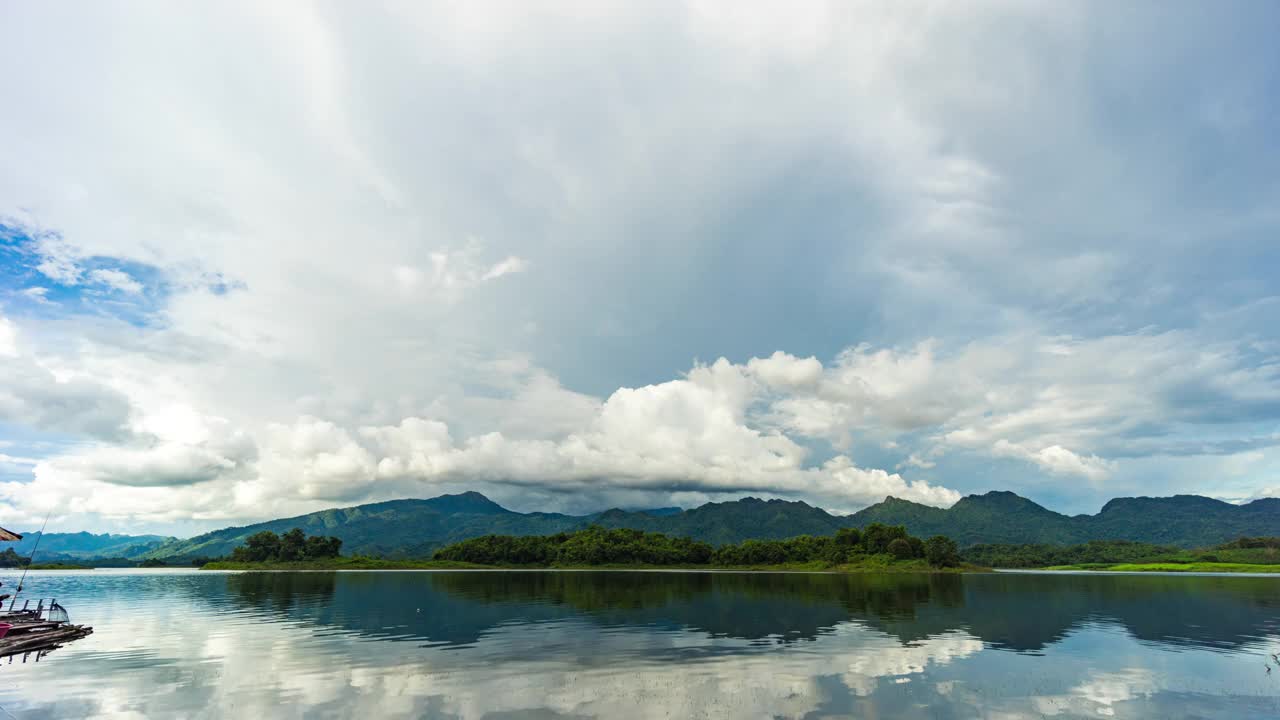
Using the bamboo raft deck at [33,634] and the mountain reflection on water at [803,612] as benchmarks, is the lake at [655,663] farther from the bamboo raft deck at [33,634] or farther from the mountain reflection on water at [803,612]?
the bamboo raft deck at [33,634]

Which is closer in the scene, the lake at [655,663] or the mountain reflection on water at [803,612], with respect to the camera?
the lake at [655,663]

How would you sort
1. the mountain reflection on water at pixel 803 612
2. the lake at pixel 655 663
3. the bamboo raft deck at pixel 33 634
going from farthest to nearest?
1. the mountain reflection on water at pixel 803 612
2. the bamboo raft deck at pixel 33 634
3. the lake at pixel 655 663

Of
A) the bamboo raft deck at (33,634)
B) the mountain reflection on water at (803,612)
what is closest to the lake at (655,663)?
the mountain reflection on water at (803,612)

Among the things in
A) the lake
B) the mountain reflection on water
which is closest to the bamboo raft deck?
the lake

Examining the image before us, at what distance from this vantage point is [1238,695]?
3597cm

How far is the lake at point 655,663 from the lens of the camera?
33.0 meters

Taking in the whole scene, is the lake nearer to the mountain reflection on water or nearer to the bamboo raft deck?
the mountain reflection on water

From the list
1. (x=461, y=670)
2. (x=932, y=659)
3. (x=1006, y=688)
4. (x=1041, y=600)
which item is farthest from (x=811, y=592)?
(x=461, y=670)

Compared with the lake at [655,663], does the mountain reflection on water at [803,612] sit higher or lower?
lower

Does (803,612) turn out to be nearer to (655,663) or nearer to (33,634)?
(655,663)

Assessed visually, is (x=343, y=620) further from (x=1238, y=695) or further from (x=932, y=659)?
(x=1238, y=695)

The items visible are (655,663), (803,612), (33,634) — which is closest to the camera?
(655,663)

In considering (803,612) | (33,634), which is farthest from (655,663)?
(33,634)

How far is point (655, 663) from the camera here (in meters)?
43.2
